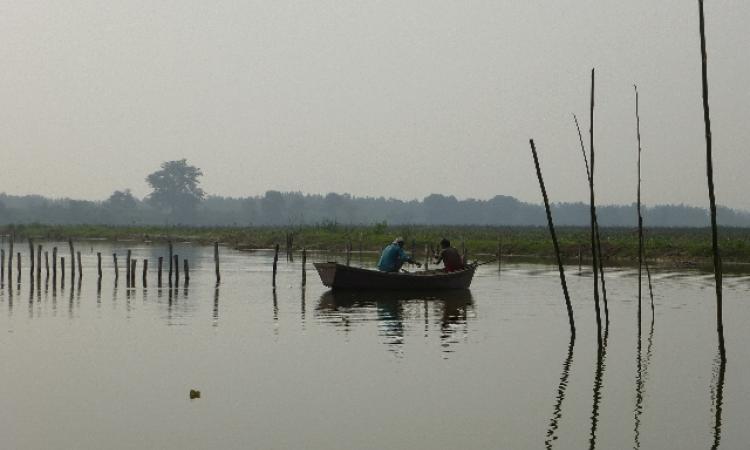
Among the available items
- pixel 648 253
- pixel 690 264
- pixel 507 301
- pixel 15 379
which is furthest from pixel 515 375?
pixel 648 253

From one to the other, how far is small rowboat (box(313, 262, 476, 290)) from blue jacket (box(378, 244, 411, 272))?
42 centimetres

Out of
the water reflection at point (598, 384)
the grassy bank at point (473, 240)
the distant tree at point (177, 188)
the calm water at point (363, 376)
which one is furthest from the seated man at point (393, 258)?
the distant tree at point (177, 188)

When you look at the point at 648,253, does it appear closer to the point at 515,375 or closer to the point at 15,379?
Result: the point at 515,375

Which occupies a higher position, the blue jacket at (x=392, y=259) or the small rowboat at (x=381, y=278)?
the blue jacket at (x=392, y=259)

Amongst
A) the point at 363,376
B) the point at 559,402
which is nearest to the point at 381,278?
the point at 363,376

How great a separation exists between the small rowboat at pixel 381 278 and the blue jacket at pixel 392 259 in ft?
1.37

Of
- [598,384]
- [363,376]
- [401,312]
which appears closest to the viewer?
[598,384]

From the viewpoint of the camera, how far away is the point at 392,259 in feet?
109

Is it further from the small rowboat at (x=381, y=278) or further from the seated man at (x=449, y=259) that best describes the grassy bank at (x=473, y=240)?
the small rowboat at (x=381, y=278)

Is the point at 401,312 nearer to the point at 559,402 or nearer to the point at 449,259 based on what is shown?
the point at 449,259

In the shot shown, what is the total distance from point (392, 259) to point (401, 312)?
461cm

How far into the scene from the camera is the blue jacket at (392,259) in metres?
33.1

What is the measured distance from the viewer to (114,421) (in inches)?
553

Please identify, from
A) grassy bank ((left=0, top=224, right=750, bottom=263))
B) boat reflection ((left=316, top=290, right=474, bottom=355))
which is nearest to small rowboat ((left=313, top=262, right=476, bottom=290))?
boat reflection ((left=316, top=290, right=474, bottom=355))
